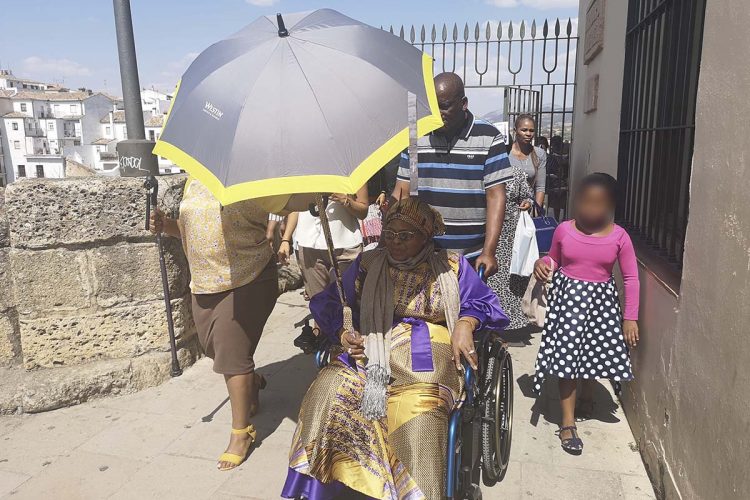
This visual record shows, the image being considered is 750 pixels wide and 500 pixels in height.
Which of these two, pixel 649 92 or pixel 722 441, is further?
pixel 649 92

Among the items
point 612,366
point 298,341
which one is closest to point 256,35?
point 298,341

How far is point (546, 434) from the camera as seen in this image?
3.15 meters

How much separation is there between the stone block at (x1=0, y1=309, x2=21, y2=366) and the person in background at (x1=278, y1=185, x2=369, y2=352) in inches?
71.7

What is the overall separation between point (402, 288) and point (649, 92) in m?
2.06

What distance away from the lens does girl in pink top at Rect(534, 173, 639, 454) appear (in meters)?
2.82

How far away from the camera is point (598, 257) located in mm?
2863

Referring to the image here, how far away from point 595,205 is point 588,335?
2.21 ft

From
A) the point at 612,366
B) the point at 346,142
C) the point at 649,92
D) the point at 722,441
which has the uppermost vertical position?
the point at 649,92

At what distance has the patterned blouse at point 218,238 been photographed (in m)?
2.77

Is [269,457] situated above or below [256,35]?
below

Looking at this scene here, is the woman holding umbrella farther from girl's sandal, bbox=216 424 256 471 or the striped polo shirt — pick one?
girl's sandal, bbox=216 424 256 471

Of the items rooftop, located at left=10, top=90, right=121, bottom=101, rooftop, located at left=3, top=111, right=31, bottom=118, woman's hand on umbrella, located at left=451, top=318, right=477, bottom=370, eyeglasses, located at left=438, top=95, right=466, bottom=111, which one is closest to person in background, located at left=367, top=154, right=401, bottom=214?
eyeglasses, located at left=438, top=95, right=466, bottom=111

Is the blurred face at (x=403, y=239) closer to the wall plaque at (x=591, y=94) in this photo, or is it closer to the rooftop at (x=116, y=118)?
the wall plaque at (x=591, y=94)

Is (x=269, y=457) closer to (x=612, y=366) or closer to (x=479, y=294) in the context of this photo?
(x=479, y=294)
